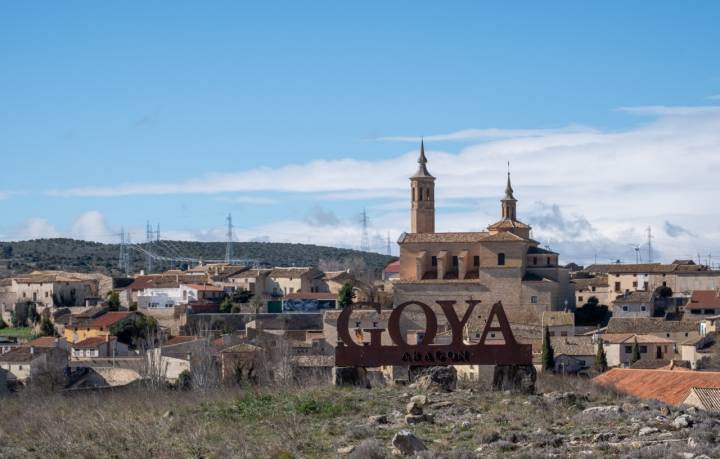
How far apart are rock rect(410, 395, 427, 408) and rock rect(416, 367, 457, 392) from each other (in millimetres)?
1555

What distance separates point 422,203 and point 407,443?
61.1 metres

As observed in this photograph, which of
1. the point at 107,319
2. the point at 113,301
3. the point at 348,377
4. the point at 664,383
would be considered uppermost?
the point at 113,301

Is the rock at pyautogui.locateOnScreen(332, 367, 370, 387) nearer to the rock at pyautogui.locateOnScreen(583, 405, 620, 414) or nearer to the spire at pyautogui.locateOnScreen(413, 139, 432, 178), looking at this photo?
the rock at pyautogui.locateOnScreen(583, 405, 620, 414)

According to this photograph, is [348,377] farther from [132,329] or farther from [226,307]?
[226,307]

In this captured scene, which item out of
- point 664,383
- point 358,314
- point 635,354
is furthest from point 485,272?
point 664,383

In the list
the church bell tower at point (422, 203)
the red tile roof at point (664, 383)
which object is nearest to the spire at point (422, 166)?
the church bell tower at point (422, 203)

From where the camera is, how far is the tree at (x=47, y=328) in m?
74.6

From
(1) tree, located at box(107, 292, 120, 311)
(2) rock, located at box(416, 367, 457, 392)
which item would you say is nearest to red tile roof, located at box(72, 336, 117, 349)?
(1) tree, located at box(107, 292, 120, 311)

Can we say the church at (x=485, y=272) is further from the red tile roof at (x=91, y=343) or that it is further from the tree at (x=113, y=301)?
the tree at (x=113, y=301)

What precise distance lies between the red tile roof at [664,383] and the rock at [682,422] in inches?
406

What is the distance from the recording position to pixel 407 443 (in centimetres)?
1831

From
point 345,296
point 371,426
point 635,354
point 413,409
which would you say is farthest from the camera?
point 345,296

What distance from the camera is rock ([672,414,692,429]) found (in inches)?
768

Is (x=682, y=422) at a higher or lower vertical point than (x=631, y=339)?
lower
